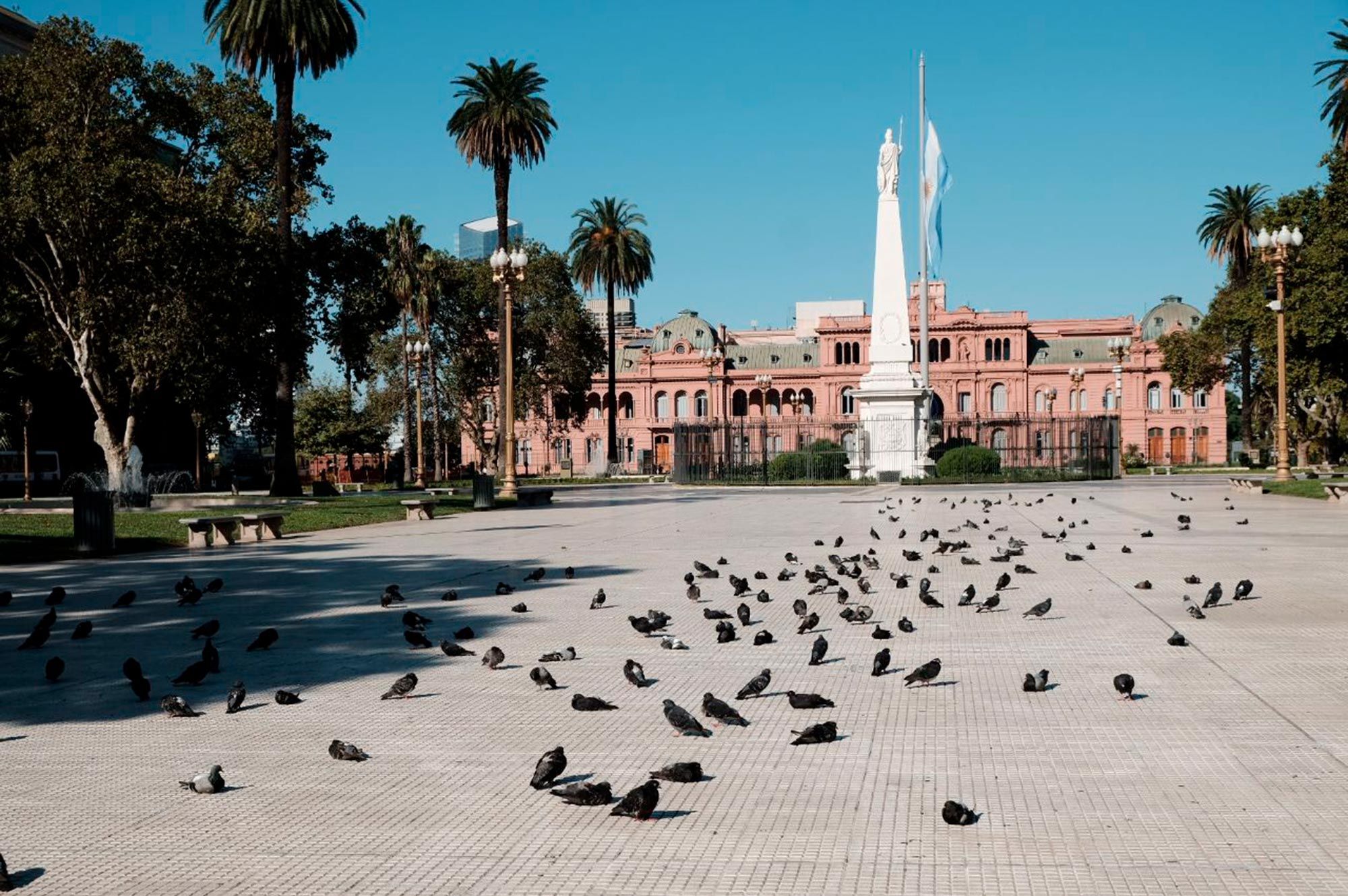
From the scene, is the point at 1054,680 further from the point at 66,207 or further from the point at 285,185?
the point at 285,185

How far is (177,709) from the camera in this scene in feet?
22.6

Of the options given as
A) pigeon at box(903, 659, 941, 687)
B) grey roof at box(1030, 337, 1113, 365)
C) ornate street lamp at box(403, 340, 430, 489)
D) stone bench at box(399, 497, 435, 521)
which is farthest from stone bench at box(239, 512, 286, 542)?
grey roof at box(1030, 337, 1113, 365)

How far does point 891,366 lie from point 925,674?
41142 mm

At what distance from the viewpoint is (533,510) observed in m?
31.9

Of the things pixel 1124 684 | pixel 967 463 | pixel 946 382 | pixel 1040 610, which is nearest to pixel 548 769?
pixel 1124 684

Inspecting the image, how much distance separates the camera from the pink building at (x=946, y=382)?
10156 cm

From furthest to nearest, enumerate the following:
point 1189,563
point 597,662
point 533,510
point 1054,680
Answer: point 533,510, point 1189,563, point 597,662, point 1054,680

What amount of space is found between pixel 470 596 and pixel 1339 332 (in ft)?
133

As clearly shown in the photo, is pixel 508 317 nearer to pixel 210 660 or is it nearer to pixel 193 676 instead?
pixel 210 660

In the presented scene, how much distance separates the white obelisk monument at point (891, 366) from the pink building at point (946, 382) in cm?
→ 5130

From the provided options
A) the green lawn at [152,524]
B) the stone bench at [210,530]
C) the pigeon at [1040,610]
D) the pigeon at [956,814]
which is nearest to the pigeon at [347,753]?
the pigeon at [956,814]

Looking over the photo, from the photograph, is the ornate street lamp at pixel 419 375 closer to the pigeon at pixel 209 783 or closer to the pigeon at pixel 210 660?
the pigeon at pixel 210 660

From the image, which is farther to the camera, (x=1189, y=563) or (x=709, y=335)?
(x=709, y=335)

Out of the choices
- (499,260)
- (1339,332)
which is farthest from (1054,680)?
(1339,332)
